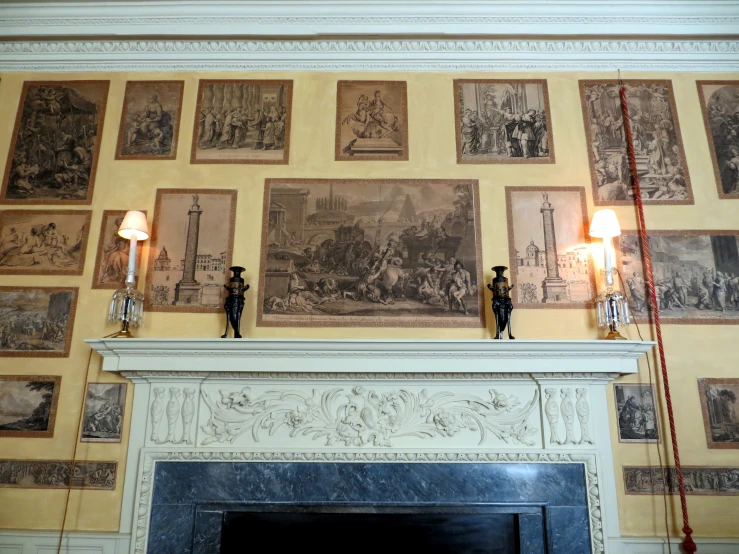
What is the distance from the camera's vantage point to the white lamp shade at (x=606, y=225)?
4980 millimetres

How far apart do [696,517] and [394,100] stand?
4016 mm

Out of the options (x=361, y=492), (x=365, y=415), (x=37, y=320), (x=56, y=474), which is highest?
(x=37, y=320)

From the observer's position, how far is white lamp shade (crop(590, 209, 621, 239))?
196 inches

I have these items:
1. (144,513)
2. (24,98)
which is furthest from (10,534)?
(24,98)

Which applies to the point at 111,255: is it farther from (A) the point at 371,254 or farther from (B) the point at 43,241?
(A) the point at 371,254

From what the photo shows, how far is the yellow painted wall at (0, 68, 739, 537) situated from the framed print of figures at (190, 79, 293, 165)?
0.25 ft

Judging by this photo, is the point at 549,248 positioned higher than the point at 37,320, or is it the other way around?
the point at 549,248

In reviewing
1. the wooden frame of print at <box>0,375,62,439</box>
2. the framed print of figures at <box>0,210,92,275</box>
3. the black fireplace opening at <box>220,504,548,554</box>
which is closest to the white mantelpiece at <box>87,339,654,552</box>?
the black fireplace opening at <box>220,504,548,554</box>

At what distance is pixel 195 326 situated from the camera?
5.01 metres

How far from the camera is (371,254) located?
516 centimetres

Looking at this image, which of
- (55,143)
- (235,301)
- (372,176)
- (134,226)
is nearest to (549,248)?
(372,176)

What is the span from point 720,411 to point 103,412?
4661 mm

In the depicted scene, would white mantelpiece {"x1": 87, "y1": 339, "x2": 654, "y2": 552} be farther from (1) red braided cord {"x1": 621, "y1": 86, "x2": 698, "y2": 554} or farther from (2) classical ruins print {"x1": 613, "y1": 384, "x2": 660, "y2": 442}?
(1) red braided cord {"x1": 621, "y1": 86, "x2": 698, "y2": 554}


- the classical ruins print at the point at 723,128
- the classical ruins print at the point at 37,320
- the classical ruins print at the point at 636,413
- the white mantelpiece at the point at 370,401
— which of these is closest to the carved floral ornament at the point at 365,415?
the white mantelpiece at the point at 370,401
